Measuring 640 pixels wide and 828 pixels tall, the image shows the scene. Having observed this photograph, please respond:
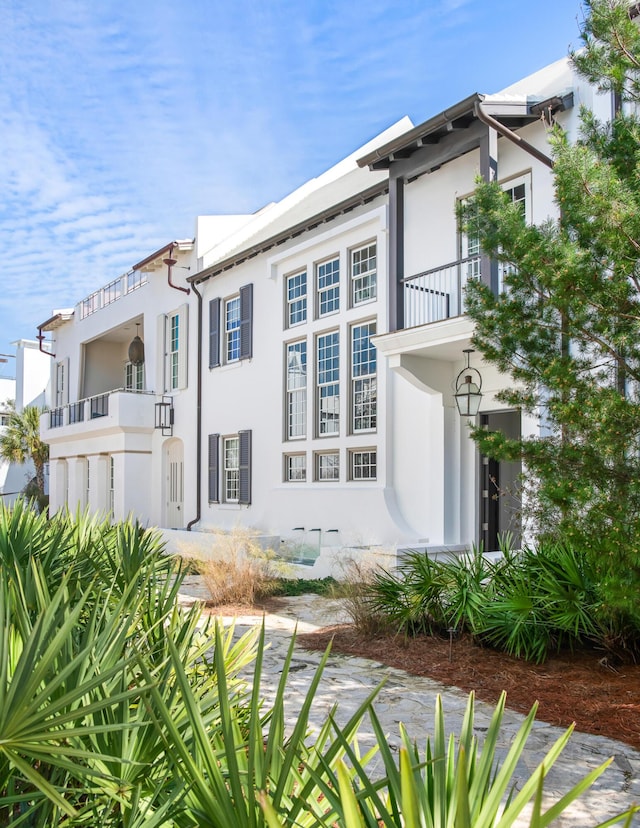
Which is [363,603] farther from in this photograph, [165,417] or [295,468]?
[165,417]

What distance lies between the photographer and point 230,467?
19969mm

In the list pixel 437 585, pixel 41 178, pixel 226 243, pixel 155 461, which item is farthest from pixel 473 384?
pixel 155 461

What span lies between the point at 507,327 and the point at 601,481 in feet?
4.85

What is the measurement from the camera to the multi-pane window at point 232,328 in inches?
792

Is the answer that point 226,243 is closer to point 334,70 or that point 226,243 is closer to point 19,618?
point 334,70

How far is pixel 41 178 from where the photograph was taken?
498 inches

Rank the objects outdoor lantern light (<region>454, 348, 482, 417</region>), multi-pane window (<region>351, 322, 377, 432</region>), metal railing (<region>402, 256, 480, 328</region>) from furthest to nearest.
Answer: multi-pane window (<region>351, 322, 377, 432</region>) → metal railing (<region>402, 256, 480, 328</region>) → outdoor lantern light (<region>454, 348, 482, 417</region>)

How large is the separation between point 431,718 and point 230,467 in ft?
47.8

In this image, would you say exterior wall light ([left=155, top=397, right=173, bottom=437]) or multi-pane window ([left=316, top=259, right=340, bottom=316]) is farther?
exterior wall light ([left=155, top=397, right=173, bottom=437])

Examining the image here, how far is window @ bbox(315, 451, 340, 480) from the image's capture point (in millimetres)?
16469

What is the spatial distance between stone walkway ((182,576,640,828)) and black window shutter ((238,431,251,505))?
31.5 feet

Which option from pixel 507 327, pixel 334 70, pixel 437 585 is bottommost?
pixel 437 585

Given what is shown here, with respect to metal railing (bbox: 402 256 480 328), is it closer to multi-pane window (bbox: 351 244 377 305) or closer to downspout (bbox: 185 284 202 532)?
multi-pane window (bbox: 351 244 377 305)

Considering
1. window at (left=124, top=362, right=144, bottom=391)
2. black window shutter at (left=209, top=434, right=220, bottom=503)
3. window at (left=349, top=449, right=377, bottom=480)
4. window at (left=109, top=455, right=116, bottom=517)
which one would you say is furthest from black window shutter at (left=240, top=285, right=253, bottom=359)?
window at (left=109, top=455, right=116, bottom=517)
